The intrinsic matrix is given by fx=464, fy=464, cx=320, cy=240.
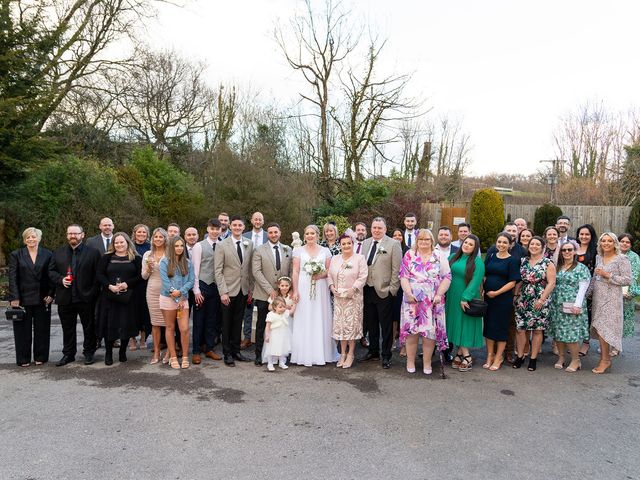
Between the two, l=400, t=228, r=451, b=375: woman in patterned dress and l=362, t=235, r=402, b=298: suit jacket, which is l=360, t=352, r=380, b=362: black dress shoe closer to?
l=400, t=228, r=451, b=375: woman in patterned dress

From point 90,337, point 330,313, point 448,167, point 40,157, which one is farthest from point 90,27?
point 448,167

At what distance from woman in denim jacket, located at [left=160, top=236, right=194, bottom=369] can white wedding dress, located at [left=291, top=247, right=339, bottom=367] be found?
4.91 feet

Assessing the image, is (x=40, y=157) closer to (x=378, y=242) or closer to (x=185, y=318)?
(x=185, y=318)

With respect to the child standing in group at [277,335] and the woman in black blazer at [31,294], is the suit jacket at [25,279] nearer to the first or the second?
the woman in black blazer at [31,294]

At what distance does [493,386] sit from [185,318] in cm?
404

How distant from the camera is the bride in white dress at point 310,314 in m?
6.41

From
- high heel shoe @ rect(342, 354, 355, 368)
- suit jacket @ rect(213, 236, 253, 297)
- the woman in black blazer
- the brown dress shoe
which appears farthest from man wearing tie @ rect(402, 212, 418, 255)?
the woman in black blazer

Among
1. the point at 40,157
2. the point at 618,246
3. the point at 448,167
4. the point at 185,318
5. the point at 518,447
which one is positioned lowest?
the point at 518,447

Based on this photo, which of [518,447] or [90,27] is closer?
[518,447]

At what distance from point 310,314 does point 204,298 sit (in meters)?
1.54

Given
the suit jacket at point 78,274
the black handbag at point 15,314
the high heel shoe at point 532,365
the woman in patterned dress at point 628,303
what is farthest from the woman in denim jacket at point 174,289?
the woman in patterned dress at point 628,303

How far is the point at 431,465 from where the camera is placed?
3.76m

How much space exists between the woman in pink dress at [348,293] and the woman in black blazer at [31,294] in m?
3.89

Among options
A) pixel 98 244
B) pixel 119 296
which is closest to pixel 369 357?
pixel 119 296
